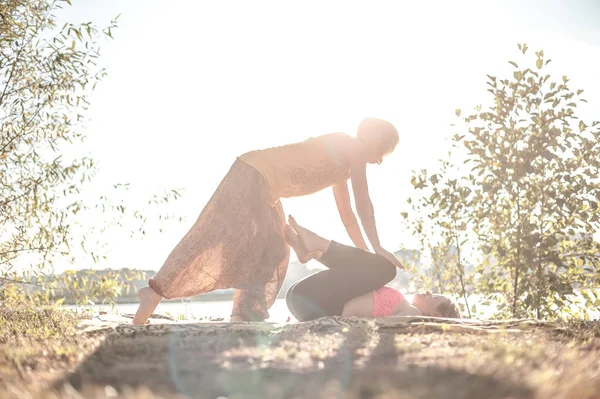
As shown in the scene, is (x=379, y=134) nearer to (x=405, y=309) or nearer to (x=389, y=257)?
(x=389, y=257)

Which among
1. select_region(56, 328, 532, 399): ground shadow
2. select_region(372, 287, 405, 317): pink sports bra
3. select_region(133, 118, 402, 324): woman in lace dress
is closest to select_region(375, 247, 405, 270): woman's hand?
select_region(133, 118, 402, 324): woman in lace dress

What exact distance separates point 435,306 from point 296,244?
1.20 m

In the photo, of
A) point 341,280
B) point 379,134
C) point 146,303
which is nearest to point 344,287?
Result: point 341,280

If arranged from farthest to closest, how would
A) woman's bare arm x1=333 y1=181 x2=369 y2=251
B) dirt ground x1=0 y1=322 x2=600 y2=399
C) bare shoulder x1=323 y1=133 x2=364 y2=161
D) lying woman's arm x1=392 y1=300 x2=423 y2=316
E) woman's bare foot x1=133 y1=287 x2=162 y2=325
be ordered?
1. woman's bare arm x1=333 y1=181 x2=369 y2=251
2. bare shoulder x1=323 y1=133 x2=364 y2=161
3. lying woman's arm x1=392 y1=300 x2=423 y2=316
4. woman's bare foot x1=133 y1=287 x2=162 y2=325
5. dirt ground x1=0 y1=322 x2=600 y2=399

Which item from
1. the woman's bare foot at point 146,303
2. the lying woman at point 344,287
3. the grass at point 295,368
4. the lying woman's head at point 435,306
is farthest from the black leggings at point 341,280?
the grass at point 295,368

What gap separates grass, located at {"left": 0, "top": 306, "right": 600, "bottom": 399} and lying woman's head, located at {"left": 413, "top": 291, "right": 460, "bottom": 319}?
5.37 feet

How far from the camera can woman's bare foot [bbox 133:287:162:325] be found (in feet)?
12.6

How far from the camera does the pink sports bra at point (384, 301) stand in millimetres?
4090

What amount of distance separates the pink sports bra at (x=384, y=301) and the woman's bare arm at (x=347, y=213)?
2.00 ft

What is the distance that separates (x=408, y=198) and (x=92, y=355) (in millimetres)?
5252

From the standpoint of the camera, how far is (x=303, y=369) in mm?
1666

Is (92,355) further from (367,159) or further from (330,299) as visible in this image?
(367,159)

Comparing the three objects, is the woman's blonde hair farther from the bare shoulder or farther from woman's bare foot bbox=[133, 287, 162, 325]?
woman's bare foot bbox=[133, 287, 162, 325]

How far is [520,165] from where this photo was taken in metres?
5.29
